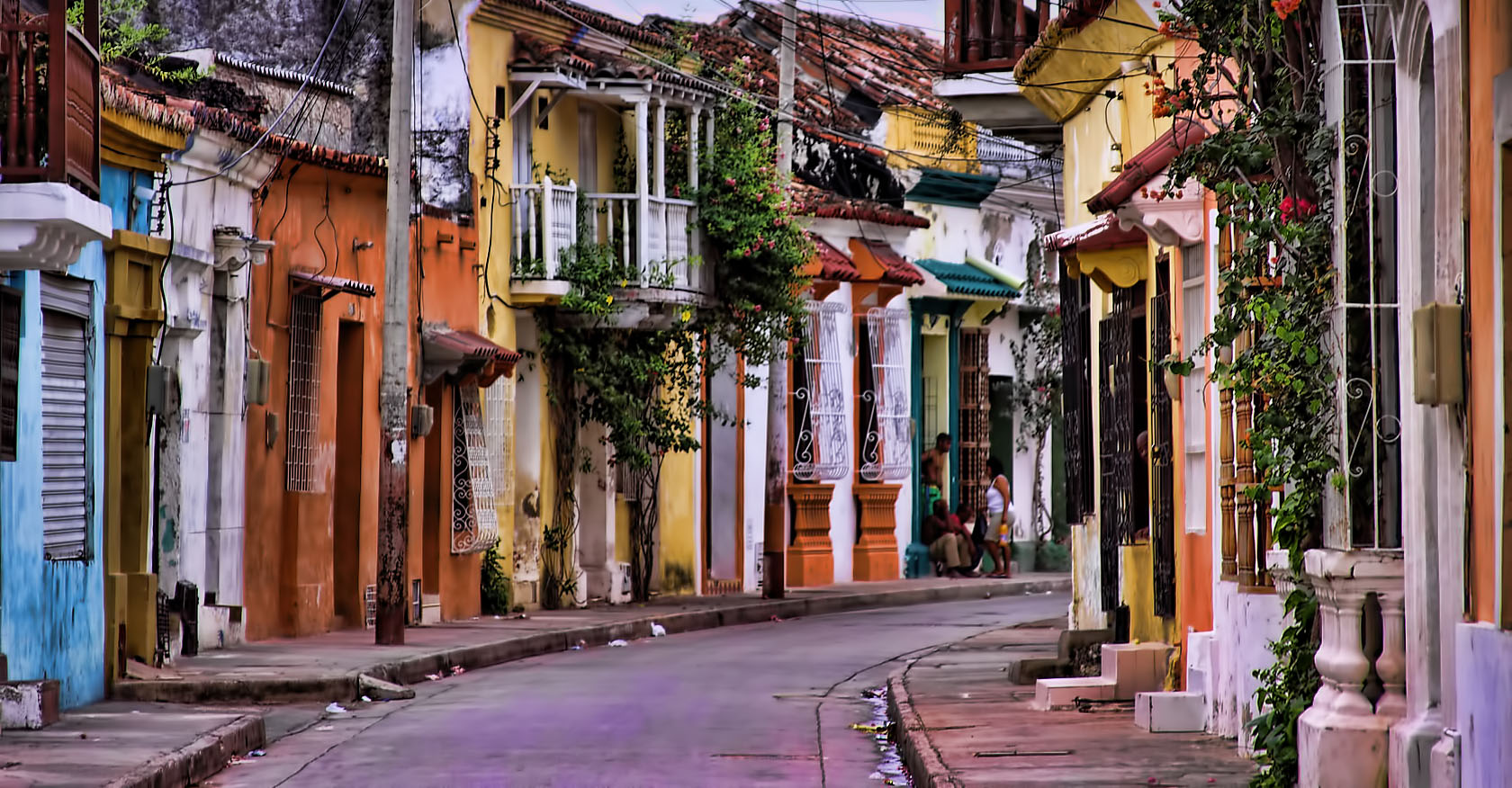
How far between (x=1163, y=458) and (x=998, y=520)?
62.7 feet

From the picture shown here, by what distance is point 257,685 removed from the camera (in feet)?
49.5

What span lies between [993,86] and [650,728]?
23.9ft

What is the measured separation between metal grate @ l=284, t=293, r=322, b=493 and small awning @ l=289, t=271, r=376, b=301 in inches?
7.6

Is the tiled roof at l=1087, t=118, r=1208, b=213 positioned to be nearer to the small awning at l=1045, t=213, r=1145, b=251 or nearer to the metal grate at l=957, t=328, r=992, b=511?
the small awning at l=1045, t=213, r=1145, b=251

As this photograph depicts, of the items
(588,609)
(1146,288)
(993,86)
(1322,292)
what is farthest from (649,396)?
(1322,292)

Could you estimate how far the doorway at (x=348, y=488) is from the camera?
2116 cm

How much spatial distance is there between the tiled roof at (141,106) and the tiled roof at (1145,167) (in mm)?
6388

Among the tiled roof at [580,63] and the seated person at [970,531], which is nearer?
the tiled roof at [580,63]

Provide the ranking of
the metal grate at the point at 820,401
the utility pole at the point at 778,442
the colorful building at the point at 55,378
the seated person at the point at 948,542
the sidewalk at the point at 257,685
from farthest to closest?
the seated person at the point at 948,542
the metal grate at the point at 820,401
the utility pole at the point at 778,442
the colorful building at the point at 55,378
the sidewalk at the point at 257,685

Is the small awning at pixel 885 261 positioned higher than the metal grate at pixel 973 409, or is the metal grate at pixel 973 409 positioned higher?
the small awning at pixel 885 261

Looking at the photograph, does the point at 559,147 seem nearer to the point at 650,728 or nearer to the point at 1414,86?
the point at 650,728

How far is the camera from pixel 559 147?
25422 millimetres

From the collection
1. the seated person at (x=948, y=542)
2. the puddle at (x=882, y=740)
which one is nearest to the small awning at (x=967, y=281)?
the seated person at (x=948, y=542)

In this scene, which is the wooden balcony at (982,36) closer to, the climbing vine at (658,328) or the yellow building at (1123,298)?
the yellow building at (1123,298)
